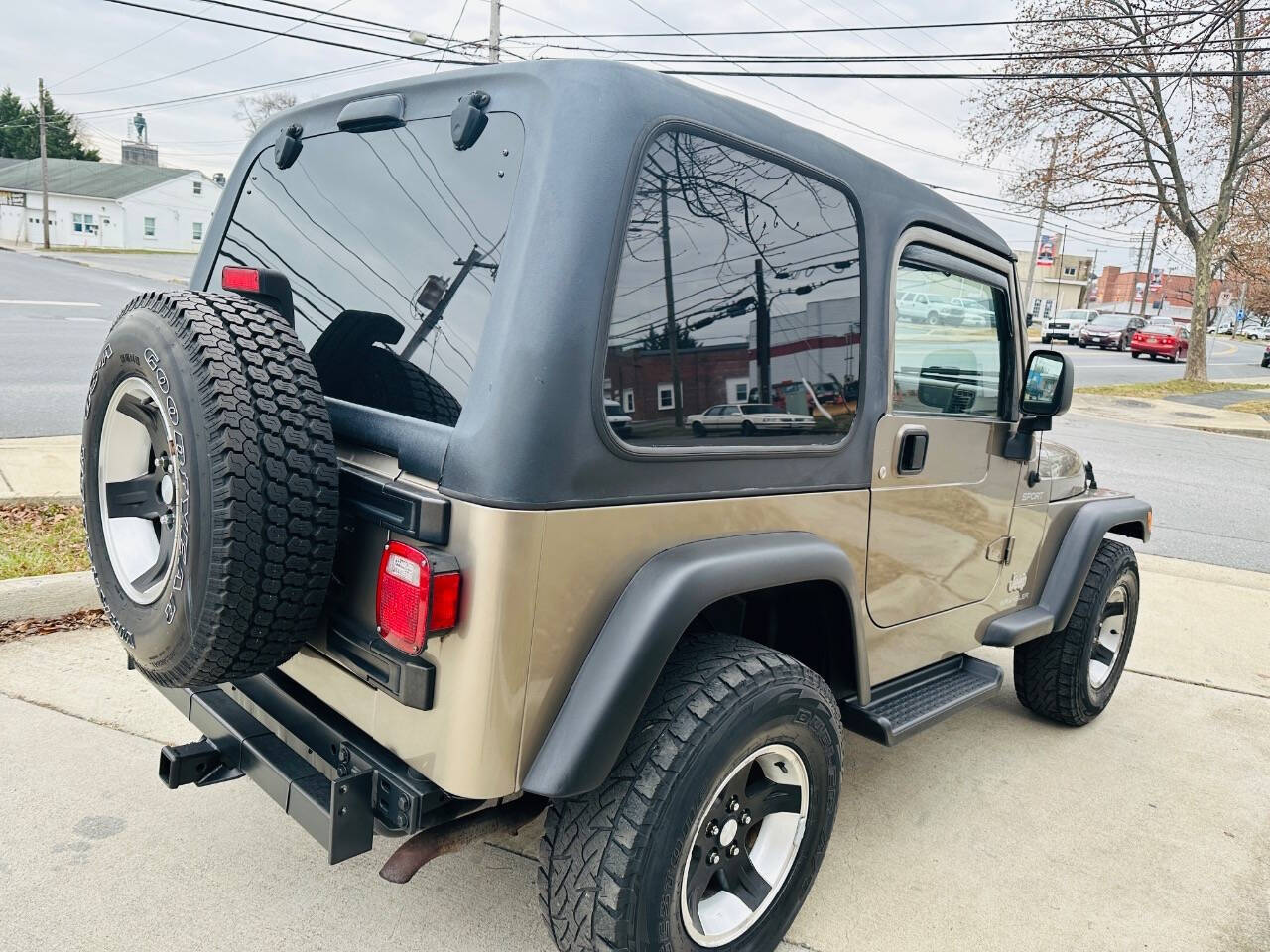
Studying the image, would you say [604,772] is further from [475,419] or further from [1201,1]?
[1201,1]

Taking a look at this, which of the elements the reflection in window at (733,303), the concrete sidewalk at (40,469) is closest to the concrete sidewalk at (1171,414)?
the concrete sidewalk at (40,469)

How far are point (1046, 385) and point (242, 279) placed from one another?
2.61m

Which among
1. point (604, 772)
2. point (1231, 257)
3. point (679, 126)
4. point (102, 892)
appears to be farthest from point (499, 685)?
point (1231, 257)

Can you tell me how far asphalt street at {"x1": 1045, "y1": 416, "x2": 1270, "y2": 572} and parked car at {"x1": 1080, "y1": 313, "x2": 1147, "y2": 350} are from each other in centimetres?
2489

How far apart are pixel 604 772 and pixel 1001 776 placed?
2268 mm

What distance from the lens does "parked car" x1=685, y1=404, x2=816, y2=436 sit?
7.11 feet

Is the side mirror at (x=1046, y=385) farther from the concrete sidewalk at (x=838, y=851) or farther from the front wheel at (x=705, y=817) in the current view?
the front wheel at (x=705, y=817)

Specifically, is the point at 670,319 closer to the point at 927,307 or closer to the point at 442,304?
the point at 442,304

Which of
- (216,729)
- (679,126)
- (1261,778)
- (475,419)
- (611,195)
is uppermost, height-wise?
(679,126)

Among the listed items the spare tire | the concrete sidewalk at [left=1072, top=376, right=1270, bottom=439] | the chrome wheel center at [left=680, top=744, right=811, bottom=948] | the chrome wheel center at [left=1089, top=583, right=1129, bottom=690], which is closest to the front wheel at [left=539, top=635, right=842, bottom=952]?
the chrome wheel center at [left=680, top=744, right=811, bottom=948]

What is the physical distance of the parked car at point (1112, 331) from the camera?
1515 inches

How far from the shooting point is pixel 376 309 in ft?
7.31

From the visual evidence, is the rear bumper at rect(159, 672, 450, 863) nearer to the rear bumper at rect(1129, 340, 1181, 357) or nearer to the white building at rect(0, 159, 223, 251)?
the rear bumper at rect(1129, 340, 1181, 357)

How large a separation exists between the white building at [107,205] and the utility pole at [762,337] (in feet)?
212
